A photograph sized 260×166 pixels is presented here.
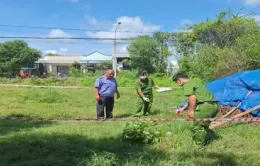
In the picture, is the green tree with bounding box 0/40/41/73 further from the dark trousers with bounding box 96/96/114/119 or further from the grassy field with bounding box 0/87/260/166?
the grassy field with bounding box 0/87/260/166

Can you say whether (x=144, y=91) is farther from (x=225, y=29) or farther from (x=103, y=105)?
(x=225, y=29)

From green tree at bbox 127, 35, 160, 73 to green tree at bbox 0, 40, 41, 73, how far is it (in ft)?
71.1

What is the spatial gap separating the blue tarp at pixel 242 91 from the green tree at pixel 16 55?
152 ft

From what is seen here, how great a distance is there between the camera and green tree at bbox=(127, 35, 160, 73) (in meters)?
39.4

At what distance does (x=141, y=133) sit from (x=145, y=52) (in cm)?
3351

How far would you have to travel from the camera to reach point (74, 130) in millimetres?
7715

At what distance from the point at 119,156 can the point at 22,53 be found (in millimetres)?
Answer: 55020

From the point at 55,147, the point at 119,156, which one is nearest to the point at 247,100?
the point at 119,156

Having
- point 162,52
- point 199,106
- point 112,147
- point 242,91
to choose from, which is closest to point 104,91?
point 112,147

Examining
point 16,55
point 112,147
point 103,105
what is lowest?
point 112,147

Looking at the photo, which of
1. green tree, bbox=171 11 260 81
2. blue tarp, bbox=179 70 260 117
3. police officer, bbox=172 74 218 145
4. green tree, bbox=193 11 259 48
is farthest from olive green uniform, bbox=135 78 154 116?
green tree, bbox=193 11 259 48

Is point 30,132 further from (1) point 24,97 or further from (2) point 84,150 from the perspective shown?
(1) point 24,97

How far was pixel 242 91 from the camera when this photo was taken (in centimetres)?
970

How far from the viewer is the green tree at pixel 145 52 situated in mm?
39438
